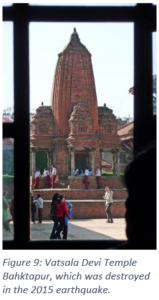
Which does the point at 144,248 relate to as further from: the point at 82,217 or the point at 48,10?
the point at 82,217

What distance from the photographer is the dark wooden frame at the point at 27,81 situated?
136cm

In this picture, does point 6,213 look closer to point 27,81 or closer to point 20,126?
point 20,126

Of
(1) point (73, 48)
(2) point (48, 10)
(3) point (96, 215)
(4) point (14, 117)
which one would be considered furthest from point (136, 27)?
(1) point (73, 48)

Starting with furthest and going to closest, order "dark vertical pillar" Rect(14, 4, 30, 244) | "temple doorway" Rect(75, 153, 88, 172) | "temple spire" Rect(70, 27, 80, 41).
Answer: "temple doorway" Rect(75, 153, 88, 172) → "temple spire" Rect(70, 27, 80, 41) → "dark vertical pillar" Rect(14, 4, 30, 244)

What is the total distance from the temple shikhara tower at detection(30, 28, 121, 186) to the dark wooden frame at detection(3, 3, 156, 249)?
2215cm

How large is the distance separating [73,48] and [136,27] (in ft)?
76.5

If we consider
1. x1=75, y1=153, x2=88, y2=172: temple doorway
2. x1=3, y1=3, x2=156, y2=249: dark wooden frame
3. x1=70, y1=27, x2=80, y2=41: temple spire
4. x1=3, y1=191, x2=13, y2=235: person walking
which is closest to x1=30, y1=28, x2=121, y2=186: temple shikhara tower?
x1=70, y1=27, x2=80, y2=41: temple spire

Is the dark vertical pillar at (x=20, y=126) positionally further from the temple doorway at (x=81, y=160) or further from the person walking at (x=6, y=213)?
the temple doorway at (x=81, y=160)

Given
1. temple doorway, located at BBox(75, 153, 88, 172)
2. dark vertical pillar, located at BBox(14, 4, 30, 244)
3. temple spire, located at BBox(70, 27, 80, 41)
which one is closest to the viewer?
dark vertical pillar, located at BBox(14, 4, 30, 244)

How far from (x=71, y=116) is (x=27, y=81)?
2269 centimetres

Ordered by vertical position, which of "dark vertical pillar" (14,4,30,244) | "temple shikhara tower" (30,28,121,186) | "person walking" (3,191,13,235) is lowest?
"person walking" (3,191,13,235)

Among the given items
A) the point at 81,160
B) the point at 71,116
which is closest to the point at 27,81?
the point at 71,116

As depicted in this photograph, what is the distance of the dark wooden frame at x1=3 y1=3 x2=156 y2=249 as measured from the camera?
1.36 m

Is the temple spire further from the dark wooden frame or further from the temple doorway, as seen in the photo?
the dark wooden frame
